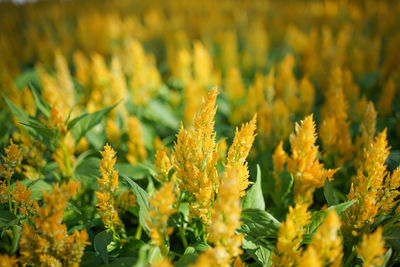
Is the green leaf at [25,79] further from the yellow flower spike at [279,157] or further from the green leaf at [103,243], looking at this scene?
the yellow flower spike at [279,157]

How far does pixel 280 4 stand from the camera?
5484 mm

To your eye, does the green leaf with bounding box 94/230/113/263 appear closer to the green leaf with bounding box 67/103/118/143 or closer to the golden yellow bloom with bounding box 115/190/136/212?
the golden yellow bloom with bounding box 115/190/136/212

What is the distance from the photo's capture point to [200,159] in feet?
3.49

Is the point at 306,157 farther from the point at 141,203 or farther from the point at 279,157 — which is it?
the point at 141,203

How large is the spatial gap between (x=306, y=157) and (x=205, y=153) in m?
0.38

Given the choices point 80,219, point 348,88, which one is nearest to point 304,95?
point 348,88

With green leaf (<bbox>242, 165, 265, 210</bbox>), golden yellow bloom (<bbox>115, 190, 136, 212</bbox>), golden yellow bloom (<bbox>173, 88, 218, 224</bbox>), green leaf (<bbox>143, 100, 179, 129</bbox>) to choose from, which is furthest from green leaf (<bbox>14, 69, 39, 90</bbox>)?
green leaf (<bbox>242, 165, 265, 210</bbox>)

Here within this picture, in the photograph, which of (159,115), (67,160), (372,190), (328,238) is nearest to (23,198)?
(67,160)

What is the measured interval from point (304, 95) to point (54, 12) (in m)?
4.82

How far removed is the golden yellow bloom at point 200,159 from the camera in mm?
1030

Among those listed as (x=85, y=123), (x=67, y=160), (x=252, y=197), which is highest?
(x=85, y=123)

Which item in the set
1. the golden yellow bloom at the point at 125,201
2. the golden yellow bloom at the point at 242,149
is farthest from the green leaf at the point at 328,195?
the golden yellow bloom at the point at 125,201

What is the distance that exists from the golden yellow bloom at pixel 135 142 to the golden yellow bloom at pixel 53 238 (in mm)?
768

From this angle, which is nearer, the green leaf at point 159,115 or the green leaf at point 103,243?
the green leaf at point 103,243
